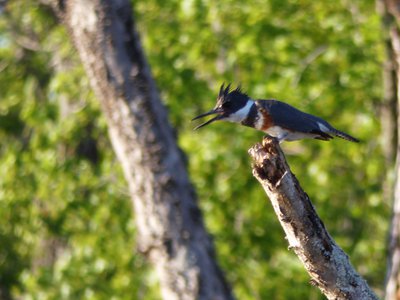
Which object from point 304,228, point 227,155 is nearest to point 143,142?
point 304,228

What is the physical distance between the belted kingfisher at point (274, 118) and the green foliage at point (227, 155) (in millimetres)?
4137

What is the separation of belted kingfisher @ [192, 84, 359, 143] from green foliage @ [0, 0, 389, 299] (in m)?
4.14

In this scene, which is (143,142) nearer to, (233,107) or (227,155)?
(233,107)

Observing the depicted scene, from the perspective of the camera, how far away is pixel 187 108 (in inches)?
383

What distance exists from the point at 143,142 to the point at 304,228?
2.83 meters

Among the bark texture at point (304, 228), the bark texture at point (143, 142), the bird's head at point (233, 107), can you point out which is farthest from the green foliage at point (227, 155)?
the bark texture at point (304, 228)

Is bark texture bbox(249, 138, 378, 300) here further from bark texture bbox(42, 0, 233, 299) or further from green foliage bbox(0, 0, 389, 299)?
green foliage bbox(0, 0, 389, 299)

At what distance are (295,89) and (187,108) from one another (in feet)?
4.06

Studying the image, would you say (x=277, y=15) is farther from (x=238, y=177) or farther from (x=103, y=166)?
(x=103, y=166)

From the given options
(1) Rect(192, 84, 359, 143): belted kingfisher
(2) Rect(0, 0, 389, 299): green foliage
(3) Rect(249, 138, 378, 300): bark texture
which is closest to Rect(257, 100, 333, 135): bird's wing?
(1) Rect(192, 84, 359, 143): belted kingfisher

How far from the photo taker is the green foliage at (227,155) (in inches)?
363

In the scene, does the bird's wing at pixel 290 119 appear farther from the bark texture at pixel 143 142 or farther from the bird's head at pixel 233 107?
the bark texture at pixel 143 142

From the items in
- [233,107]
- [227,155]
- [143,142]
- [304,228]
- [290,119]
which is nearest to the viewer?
[304,228]

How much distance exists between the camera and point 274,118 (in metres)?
4.55
